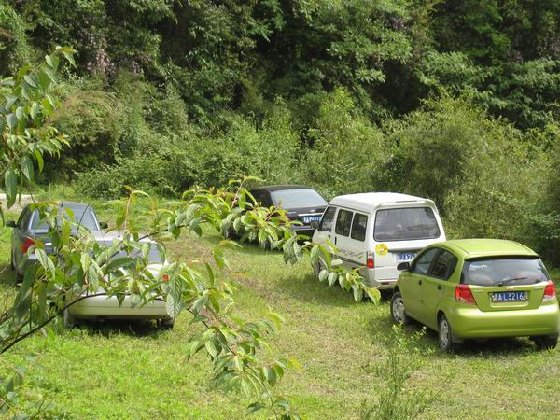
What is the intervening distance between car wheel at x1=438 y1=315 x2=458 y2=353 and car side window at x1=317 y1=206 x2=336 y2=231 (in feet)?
17.8

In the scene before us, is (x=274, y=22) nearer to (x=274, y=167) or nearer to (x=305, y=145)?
(x=305, y=145)

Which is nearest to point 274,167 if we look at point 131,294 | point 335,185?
point 335,185

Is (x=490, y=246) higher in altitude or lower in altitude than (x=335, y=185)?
higher

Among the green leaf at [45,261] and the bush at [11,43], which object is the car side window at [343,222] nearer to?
the green leaf at [45,261]

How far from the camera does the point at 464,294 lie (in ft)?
39.9

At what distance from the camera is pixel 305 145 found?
32750mm

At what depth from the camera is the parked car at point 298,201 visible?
2144 cm

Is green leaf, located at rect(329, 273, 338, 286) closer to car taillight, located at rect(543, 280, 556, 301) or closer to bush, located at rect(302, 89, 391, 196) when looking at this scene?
car taillight, located at rect(543, 280, 556, 301)

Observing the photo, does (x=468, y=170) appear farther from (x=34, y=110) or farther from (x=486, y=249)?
(x=34, y=110)

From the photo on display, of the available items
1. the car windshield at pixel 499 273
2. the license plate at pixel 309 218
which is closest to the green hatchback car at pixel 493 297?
Answer: the car windshield at pixel 499 273

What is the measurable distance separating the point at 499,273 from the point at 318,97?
24.4 metres

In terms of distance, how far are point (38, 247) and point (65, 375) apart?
665 cm

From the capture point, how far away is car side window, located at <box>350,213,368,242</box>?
16141mm

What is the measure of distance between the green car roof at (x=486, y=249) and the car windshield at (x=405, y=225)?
271 centimetres
